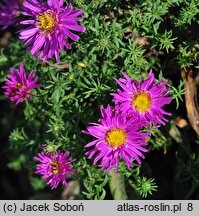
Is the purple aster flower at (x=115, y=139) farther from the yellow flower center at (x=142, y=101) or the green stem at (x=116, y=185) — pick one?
the green stem at (x=116, y=185)

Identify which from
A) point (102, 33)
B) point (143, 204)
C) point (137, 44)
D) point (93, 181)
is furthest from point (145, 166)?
point (102, 33)

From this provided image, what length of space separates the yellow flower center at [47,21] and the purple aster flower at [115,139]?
1.74 feet

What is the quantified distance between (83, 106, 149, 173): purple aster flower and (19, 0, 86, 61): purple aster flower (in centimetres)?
40

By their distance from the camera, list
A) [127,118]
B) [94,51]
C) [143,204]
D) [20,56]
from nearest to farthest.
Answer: [127,118], [94,51], [143,204], [20,56]

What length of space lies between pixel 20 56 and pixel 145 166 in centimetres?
107

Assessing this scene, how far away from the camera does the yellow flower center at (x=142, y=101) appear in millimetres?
1891

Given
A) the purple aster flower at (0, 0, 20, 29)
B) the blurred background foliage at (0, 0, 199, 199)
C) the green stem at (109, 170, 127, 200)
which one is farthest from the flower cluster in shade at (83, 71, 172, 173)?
the purple aster flower at (0, 0, 20, 29)

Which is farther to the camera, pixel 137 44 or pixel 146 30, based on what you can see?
pixel 137 44

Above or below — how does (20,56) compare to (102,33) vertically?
above

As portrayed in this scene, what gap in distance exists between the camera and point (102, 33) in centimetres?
190

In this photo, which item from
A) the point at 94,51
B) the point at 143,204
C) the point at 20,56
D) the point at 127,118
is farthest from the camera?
the point at 20,56

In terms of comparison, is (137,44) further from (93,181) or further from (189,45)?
(93,181)

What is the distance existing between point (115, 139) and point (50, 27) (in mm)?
671

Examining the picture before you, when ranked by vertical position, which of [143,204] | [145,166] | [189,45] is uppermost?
[189,45]
